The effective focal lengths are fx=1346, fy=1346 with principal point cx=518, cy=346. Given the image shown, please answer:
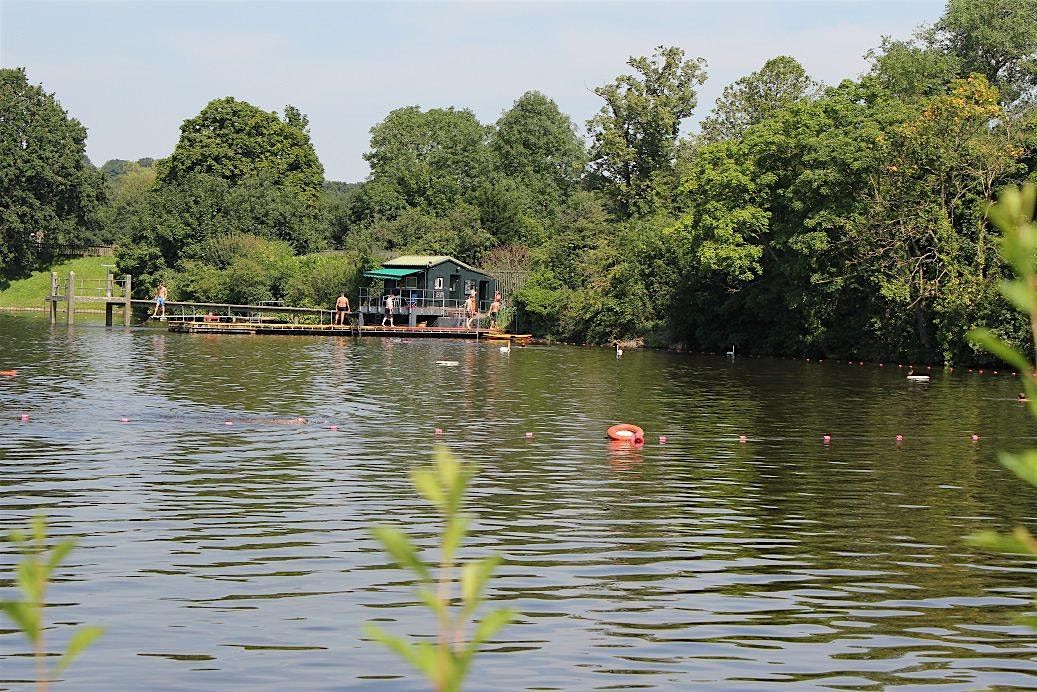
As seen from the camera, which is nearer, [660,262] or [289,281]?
[660,262]

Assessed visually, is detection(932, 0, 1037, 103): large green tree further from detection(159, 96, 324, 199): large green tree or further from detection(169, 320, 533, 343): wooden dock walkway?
detection(159, 96, 324, 199): large green tree

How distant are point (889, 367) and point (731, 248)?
11898 millimetres

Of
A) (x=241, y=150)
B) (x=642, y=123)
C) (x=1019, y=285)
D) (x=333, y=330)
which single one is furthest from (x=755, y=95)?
(x=1019, y=285)

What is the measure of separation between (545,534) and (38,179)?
4756 inches

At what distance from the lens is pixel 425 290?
93.2 metres

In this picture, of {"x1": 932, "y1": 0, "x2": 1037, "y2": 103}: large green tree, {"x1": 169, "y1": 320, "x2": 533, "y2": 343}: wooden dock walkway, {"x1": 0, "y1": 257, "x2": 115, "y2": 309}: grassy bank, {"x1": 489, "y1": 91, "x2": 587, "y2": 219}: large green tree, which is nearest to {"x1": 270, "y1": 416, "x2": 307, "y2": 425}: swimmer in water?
{"x1": 169, "y1": 320, "x2": 533, "y2": 343}: wooden dock walkway

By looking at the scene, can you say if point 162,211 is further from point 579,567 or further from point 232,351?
point 579,567

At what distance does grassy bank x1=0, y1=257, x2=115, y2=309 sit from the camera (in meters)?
125

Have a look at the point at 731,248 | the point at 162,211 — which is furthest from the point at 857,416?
the point at 162,211

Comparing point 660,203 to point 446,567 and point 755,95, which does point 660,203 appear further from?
point 446,567

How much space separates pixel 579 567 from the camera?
16.8 m

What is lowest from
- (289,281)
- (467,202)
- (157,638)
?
(157,638)

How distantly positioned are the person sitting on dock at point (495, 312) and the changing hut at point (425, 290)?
4.67ft

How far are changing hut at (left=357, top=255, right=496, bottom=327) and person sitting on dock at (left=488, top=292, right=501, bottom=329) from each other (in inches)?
56.1
